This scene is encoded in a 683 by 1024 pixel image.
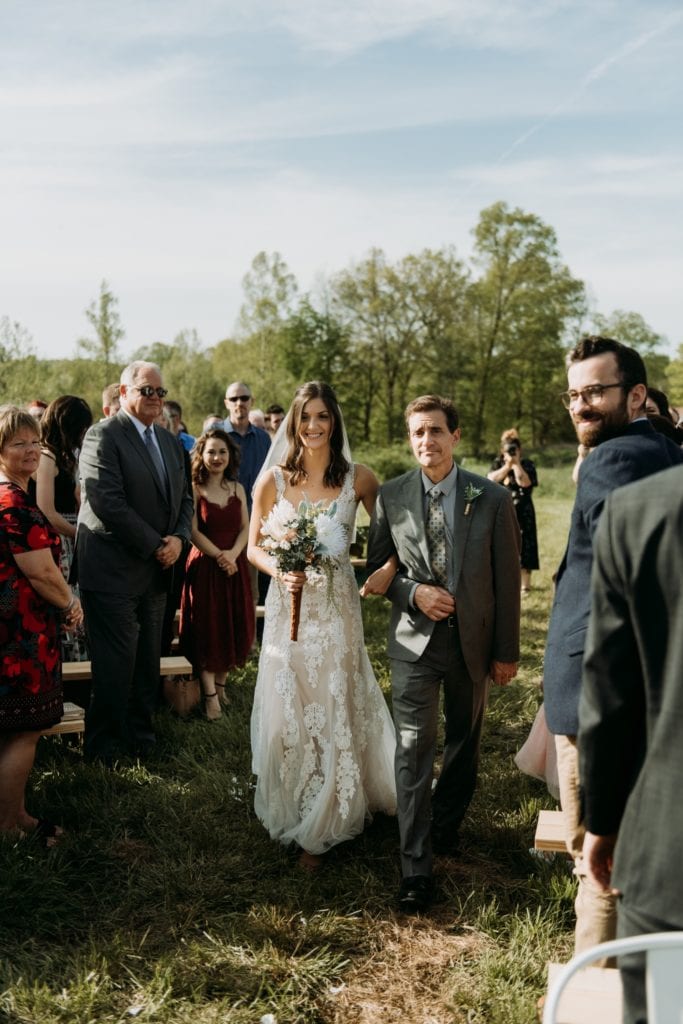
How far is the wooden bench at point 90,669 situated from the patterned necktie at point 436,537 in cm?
333

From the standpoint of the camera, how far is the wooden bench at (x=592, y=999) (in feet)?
8.58

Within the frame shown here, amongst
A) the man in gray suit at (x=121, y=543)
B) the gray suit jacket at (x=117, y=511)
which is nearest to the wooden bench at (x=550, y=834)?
the man in gray suit at (x=121, y=543)

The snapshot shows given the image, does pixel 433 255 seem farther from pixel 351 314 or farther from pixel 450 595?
pixel 450 595

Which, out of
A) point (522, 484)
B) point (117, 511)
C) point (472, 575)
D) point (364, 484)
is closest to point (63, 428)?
point (117, 511)

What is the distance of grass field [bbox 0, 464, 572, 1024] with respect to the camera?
13.0ft

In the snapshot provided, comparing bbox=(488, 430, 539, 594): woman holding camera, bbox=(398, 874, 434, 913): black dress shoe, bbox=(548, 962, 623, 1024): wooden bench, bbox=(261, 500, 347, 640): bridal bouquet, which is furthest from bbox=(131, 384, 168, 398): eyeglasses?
bbox=(488, 430, 539, 594): woman holding camera

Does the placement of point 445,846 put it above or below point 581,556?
below

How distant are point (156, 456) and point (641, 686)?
5.31 metres

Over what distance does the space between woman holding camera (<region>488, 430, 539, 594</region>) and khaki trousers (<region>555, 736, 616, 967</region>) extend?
9.27 m

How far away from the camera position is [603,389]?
3.52m

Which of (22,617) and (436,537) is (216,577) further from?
(436,537)

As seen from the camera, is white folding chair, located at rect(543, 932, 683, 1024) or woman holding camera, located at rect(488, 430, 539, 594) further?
woman holding camera, located at rect(488, 430, 539, 594)

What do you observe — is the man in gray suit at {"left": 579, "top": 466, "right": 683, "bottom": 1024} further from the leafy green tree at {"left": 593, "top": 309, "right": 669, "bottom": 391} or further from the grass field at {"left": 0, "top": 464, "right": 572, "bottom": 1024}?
the leafy green tree at {"left": 593, "top": 309, "right": 669, "bottom": 391}

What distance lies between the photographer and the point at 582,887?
3.68 metres
